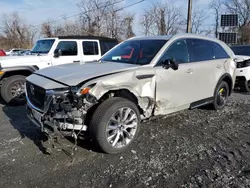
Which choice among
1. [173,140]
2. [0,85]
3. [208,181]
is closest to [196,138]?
[173,140]

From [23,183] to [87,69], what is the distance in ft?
5.85

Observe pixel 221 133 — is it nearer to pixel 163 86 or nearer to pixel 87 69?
pixel 163 86

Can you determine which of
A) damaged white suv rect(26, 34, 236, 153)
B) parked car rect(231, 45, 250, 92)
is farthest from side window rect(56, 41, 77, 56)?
parked car rect(231, 45, 250, 92)

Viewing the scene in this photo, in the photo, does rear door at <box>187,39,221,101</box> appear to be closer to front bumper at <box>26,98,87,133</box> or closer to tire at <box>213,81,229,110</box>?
tire at <box>213,81,229,110</box>

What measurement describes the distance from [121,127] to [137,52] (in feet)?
4.95

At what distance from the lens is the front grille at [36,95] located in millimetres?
3268

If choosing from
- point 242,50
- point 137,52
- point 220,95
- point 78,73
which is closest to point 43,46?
point 137,52

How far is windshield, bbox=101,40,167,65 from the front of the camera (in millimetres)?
3982

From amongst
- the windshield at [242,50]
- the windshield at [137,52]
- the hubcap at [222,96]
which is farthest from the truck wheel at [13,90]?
the windshield at [242,50]

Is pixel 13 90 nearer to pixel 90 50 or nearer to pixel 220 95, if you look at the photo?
Answer: pixel 90 50

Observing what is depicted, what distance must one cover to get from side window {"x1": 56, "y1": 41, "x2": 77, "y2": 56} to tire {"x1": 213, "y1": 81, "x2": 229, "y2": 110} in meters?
4.67

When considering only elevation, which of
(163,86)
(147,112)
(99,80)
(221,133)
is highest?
(99,80)

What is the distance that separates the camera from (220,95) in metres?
5.47

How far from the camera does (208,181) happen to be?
2.73 meters
